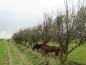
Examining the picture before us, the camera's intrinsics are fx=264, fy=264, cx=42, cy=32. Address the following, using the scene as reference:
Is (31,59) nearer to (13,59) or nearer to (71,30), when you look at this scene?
(13,59)

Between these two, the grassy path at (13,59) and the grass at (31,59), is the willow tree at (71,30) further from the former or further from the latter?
the grassy path at (13,59)

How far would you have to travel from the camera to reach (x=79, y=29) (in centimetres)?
2694

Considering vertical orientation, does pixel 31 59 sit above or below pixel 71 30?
below

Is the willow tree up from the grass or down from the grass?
up

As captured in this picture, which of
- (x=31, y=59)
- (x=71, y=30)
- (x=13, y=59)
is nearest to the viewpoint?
(x=71, y=30)

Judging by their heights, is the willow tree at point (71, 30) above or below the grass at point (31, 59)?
above

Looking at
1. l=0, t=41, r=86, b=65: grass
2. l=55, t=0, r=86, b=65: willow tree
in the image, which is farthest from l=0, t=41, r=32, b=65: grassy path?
l=55, t=0, r=86, b=65: willow tree

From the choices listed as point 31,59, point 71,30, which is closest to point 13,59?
point 31,59

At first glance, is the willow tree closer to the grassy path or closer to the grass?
the grass

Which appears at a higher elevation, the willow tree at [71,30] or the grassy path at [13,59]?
the willow tree at [71,30]

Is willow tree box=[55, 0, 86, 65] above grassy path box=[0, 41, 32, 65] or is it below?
above

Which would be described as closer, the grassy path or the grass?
the grass

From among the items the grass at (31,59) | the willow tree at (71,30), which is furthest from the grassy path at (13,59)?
the willow tree at (71,30)

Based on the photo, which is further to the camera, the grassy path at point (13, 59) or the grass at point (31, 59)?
the grassy path at point (13, 59)
